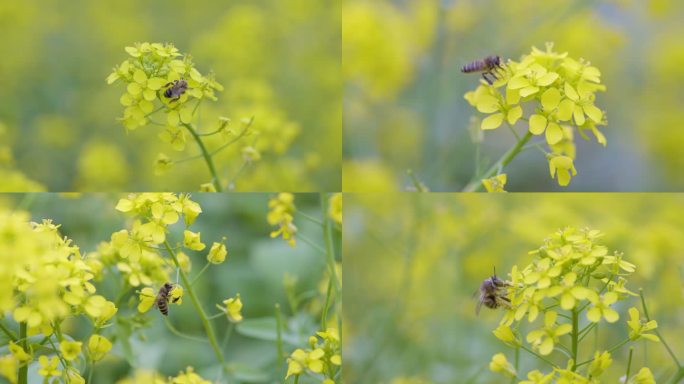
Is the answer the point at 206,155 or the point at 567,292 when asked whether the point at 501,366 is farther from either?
the point at 206,155

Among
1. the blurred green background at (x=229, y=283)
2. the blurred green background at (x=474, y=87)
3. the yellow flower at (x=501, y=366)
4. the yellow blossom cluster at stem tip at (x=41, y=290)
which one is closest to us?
the yellow blossom cluster at stem tip at (x=41, y=290)

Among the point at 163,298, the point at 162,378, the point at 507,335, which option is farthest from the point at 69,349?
the point at 507,335

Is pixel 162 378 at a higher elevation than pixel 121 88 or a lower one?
lower

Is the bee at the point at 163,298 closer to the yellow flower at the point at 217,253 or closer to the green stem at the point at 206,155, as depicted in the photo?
the yellow flower at the point at 217,253

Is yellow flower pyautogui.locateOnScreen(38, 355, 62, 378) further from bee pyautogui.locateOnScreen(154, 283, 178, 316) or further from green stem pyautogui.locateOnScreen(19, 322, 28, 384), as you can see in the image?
bee pyautogui.locateOnScreen(154, 283, 178, 316)

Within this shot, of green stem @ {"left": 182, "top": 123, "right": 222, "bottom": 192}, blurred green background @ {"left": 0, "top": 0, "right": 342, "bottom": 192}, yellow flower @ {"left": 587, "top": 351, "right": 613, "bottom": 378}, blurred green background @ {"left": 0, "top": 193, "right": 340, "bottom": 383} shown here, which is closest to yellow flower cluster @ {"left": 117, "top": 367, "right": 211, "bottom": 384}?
blurred green background @ {"left": 0, "top": 193, "right": 340, "bottom": 383}

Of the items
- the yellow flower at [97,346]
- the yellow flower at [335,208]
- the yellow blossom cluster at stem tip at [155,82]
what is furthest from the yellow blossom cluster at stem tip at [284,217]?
the yellow flower at [97,346]

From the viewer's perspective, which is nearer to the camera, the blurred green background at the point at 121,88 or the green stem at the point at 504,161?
the green stem at the point at 504,161

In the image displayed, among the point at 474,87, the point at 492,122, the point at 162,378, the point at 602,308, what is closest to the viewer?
the point at 602,308
